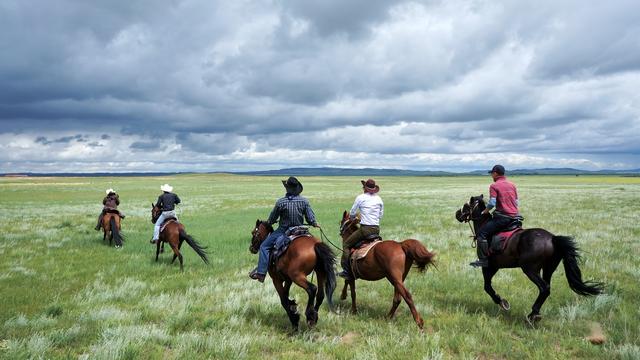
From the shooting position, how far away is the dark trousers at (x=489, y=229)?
864cm

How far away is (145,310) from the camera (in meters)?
8.48

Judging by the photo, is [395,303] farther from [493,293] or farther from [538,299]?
[538,299]

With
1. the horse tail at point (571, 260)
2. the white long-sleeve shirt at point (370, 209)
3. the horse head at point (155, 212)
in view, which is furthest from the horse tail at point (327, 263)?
the horse head at point (155, 212)

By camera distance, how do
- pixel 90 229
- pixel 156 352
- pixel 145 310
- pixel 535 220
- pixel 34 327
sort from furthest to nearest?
pixel 535 220 → pixel 90 229 → pixel 145 310 → pixel 34 327 → pixel 156 352

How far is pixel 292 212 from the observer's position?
809 centimetres

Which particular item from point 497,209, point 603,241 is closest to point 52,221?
point 497,209

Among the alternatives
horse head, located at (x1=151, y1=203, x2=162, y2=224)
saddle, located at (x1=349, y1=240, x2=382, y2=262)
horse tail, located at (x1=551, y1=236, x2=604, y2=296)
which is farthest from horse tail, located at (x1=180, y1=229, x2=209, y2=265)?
horse tail, located at (x1=551, y1=236, x2=604, y2=296)

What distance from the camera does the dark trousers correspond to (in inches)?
340

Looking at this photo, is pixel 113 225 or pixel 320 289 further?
pixel 113 225

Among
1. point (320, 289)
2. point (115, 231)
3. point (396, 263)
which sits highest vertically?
point (396, 263)

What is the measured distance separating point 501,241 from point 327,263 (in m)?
3.76

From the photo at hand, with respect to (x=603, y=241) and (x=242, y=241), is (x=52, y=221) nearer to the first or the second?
(x=242, y=241)

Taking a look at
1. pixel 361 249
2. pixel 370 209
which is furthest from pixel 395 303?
pixel 370 209

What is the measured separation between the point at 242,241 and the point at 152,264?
535 cm
